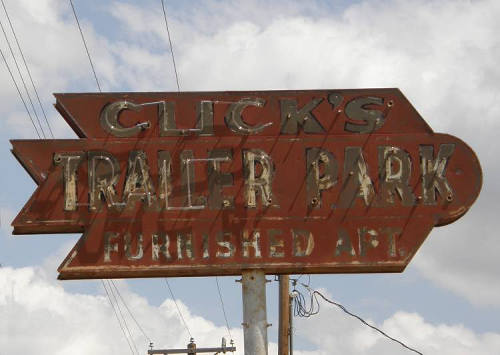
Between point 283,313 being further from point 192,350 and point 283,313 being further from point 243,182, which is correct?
point 243,182

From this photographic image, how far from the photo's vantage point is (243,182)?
16.0 meters

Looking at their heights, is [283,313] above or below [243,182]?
above

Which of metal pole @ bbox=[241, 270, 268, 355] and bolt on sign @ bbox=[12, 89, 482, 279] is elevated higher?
bolt on sign @ bbox=[12, 89, 482, 279]

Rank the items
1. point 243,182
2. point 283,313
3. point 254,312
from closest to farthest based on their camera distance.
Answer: point 254,312 → point 243,182 → point 283,313

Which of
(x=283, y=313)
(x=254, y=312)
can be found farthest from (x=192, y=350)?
(x=254, y=312)

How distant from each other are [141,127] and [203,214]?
146 centimetres

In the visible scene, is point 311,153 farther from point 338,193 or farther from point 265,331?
point 265,331

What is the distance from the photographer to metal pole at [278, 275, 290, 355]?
1088 inches

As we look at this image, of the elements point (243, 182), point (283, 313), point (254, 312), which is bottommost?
point (254, 312)

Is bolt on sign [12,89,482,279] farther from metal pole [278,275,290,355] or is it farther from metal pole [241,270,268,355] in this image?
metal pole [278,275,290,355]

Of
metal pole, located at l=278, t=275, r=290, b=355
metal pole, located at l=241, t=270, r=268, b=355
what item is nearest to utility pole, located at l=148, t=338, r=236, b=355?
metal pole, located at l=278, t=275, r=290, b=355

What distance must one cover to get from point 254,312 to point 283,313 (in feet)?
42.0

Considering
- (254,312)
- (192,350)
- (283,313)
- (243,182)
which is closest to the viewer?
(254,312)

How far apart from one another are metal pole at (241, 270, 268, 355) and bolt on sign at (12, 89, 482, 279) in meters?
0.16
